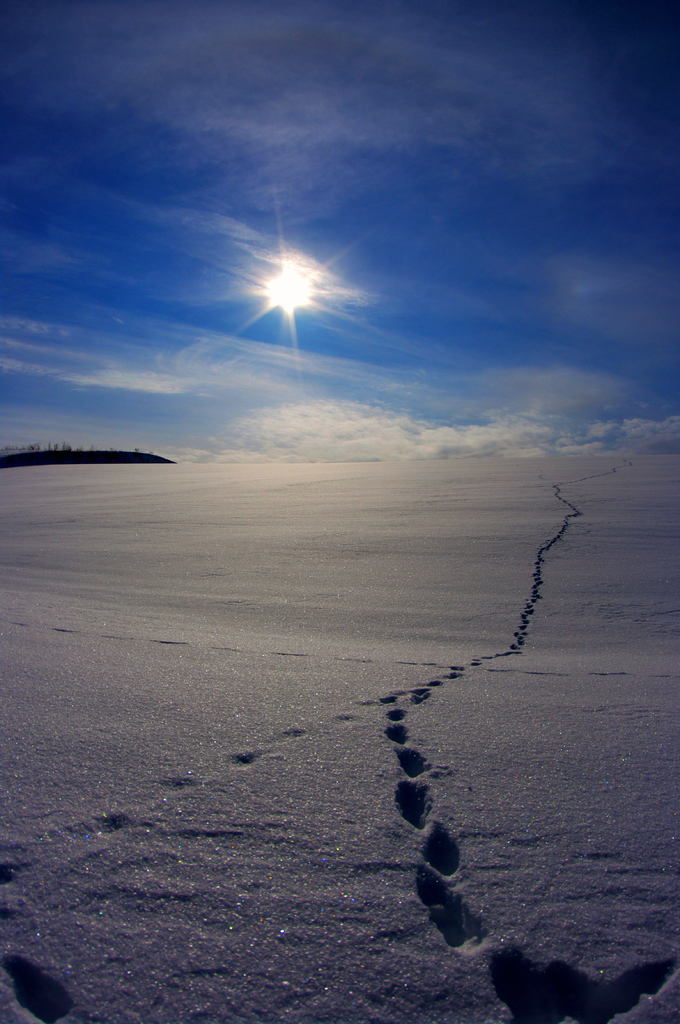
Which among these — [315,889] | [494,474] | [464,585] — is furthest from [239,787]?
[494,474]

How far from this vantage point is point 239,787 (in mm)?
991

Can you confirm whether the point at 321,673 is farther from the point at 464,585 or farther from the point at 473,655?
the point at 464,585

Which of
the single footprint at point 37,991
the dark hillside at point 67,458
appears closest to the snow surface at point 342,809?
the single footprint at point 37,991

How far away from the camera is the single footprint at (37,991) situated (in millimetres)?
649

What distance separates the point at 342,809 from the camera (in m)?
0.94

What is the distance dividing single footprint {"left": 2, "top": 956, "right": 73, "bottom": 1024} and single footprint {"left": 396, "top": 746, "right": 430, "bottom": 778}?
594 mm

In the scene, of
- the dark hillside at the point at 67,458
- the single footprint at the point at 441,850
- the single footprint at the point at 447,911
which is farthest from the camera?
the dark hillside at the point at 67,458

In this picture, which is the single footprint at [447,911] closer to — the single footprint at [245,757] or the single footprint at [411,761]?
the single footprint at [411,761]

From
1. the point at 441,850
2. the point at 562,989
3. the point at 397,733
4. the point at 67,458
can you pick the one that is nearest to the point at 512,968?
the point at 562,989

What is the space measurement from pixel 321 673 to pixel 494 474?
18.5 ft

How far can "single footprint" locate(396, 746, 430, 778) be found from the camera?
42.0 inches

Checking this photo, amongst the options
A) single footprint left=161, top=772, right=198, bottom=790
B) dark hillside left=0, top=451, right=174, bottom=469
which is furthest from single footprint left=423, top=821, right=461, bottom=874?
dark hillside left=0, top=451, right=174, bottom=469

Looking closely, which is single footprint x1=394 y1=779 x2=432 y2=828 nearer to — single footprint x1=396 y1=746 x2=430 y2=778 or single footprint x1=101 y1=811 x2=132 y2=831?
single footprint x1=396 y1=746 x2=430 y2=778

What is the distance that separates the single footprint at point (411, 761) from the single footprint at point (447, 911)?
228 millimetres
